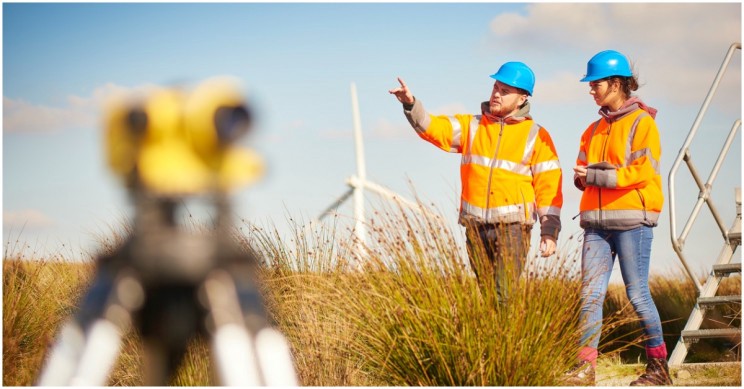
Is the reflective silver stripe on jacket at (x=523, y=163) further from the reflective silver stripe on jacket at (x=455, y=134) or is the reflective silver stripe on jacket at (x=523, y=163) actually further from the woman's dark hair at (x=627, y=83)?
the woman's dark hair at (x=627, y=83)

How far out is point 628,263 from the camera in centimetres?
498

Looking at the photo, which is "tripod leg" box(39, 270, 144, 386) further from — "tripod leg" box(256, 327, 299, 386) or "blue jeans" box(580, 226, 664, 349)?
"blue jeans" box(580, 226, 664, 349)

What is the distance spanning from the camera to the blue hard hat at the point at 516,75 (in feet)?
16.0

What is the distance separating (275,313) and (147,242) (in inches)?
114

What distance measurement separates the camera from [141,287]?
2.29 m

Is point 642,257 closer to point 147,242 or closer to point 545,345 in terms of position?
point 545,345


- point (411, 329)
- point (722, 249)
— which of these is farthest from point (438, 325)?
point (722, 249)

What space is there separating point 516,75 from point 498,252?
3.46ft

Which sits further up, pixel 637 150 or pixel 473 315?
pixel 637 150

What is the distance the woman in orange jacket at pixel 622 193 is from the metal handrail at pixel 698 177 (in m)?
0.80

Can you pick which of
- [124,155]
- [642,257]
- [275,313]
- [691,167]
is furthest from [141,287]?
[691,167]

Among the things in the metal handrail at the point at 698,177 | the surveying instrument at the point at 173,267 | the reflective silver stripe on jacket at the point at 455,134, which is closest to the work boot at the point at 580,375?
the reflective silver stripe on jacket at the point at 455,134

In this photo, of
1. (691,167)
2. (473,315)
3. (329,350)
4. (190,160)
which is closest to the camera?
(190,160)

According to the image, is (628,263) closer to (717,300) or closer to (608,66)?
(608,66)
